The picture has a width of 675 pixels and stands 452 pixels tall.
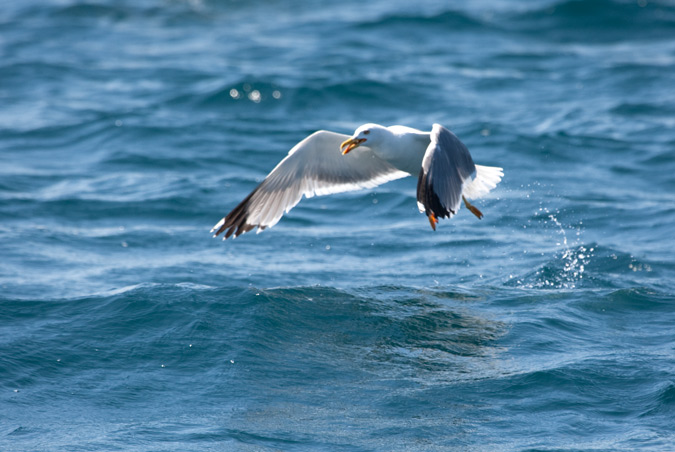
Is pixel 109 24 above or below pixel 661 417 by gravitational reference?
above

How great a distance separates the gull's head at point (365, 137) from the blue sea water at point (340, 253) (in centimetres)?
142

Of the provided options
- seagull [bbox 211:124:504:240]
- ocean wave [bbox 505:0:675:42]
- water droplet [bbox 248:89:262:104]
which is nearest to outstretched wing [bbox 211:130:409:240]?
seagull [bbox 211:124:504:240]

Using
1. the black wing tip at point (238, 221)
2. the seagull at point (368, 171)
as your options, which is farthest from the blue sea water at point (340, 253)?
the seagull at point (368, 171)

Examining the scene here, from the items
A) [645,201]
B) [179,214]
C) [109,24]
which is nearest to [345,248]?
[179,214]

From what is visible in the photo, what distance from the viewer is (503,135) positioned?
13539 mm

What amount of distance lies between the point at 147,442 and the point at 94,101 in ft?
37.7

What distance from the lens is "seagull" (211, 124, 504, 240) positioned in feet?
22.9

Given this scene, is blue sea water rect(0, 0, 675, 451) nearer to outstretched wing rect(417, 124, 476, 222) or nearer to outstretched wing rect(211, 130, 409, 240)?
outstretched wing rect(211, 130, 409, 240)

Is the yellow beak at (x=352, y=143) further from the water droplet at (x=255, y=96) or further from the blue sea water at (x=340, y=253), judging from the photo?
the water droplet at (x=255, y=96)

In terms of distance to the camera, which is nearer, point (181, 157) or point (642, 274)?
point (642, 274)

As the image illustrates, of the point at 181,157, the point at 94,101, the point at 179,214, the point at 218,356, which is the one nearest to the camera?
the point at 218,356

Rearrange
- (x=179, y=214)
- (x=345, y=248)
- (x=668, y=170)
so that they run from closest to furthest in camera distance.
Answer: (x=345, y=248), (x=179, y=214), (x=668, y=170)

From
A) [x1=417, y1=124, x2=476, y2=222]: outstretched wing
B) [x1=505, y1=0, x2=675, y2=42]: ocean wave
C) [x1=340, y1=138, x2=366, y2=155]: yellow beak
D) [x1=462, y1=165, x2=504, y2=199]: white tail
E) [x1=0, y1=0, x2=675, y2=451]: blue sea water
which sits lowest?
[x1=0, y1=0, x2=675, y2=451]: blue sea water

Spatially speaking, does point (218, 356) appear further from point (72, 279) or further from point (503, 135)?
point (503, 135)
